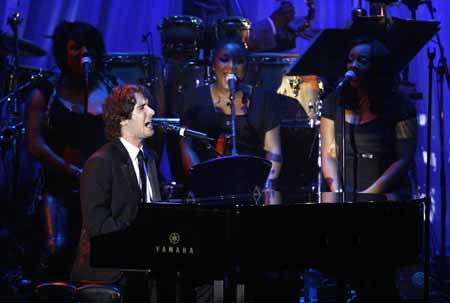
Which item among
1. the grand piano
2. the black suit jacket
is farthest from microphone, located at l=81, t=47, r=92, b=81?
the grand piano

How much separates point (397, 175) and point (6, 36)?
3.39 metres

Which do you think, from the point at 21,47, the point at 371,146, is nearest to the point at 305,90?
the point at 371,146

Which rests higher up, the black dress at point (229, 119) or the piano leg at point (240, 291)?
the black dress at point (229, 119)

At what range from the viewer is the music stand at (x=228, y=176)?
14.0 feet

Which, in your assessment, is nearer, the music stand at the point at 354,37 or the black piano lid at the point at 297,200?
the black piano lid at the point at 297,200

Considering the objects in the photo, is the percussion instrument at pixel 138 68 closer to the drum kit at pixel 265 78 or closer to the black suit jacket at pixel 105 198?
the drum kit at pixel 265 78

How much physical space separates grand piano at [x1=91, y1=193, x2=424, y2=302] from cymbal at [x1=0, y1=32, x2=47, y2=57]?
3089mm

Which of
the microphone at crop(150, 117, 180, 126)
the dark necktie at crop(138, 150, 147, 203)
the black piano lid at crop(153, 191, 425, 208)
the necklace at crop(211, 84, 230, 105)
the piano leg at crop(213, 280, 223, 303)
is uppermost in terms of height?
the necklace at crop(211, 84, 230, 105)

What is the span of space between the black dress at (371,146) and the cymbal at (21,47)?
2.54 metres

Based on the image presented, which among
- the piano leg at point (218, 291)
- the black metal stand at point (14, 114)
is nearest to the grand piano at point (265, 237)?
the piano leg at point (218, 291)

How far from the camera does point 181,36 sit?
257 inches

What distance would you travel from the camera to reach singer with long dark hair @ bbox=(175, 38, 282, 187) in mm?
6270

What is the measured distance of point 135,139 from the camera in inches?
174

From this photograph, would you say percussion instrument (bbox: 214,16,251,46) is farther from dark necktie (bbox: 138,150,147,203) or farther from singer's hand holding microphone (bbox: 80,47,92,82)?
dark necktie (bbox: 138,150,147,203)
